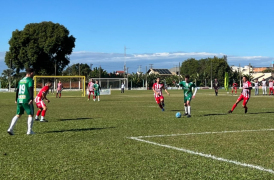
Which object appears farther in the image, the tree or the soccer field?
the tree

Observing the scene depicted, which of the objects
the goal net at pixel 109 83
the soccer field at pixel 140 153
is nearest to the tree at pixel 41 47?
the goal net at pixel 109 83

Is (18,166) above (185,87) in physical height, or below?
below

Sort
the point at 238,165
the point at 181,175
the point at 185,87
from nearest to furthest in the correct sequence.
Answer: the point at 181,175
the point at 238,165
the point at 185,87

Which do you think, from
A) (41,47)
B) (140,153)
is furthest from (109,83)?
(140,153)

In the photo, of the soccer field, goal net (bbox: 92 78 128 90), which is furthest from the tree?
the soccer field

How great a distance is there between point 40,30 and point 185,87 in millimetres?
62495

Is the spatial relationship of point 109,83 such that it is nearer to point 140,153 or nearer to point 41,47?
point 41,47

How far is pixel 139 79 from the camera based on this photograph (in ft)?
397

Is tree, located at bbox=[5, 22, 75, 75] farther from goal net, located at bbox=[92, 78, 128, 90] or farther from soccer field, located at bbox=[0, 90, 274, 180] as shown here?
soccer field, located at bbox=[0, 90, 274, 180]

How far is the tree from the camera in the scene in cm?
7300

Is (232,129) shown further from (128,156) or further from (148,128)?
(128,156)

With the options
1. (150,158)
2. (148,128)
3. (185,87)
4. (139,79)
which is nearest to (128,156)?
(150,158)

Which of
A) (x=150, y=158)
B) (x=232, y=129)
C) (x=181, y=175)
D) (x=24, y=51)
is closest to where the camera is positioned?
(x=181, y=175)

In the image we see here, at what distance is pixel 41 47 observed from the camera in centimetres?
7312
